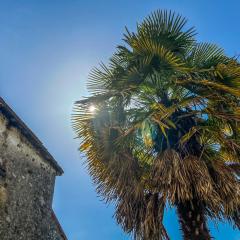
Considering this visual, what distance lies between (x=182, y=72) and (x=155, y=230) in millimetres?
3195

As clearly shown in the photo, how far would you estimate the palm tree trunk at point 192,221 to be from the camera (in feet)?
15.5

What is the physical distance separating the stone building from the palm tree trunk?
3527mm

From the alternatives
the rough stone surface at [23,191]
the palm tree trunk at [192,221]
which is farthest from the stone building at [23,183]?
the palm tree trunk at [192,221]

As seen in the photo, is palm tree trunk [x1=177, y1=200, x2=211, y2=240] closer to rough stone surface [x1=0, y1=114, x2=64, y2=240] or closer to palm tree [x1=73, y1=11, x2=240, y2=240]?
palm tree [x1=73, y1=11, x2=240, y2=240]

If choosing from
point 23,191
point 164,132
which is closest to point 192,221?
point 164,132

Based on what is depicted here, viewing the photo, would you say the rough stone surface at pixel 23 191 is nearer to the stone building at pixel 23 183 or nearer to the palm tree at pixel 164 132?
the stone building at pixel 23 183

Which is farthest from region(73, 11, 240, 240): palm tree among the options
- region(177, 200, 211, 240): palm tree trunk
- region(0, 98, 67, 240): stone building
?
region(0, 98, 67, 240): stone building

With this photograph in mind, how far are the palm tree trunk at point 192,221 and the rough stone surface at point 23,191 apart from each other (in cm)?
353

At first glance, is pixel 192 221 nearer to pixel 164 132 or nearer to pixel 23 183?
pixel 164 132

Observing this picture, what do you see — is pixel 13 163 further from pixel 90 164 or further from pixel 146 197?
pixel 146 197

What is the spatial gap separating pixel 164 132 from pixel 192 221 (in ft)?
5.53

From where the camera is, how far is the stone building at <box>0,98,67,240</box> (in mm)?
6203

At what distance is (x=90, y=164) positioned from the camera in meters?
6.36

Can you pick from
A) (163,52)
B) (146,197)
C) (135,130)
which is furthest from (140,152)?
(163,52)
